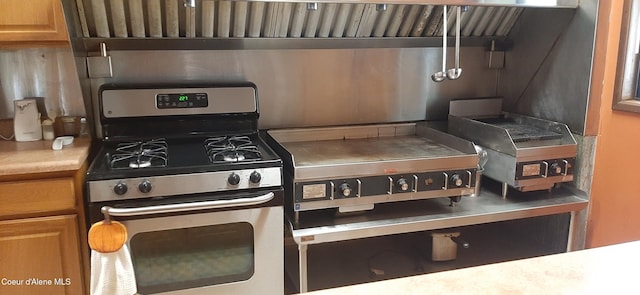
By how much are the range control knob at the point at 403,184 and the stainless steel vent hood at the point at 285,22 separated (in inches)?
29.0

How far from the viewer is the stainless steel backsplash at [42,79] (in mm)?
2182

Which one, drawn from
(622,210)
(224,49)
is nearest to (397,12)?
(224,49)

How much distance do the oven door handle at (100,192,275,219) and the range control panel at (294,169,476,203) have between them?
154mm

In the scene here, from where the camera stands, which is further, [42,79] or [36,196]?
[42,79]

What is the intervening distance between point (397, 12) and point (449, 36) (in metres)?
0.37

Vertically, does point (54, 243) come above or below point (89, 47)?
below

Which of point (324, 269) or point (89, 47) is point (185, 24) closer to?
point (89, 47)

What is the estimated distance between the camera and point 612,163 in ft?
7.81

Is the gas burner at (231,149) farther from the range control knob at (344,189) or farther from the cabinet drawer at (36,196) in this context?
the cabinet drawer at (36,196)

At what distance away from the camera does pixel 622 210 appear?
234 centimetres

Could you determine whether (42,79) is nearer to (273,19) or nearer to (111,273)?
(273,19)

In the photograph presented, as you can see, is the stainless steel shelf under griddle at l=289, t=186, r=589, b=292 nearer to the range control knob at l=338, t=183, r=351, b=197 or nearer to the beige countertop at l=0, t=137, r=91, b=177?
the range control knob at l=338, t=183, r=351, b=197

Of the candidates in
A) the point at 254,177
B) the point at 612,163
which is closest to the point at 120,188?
the point at 254,177

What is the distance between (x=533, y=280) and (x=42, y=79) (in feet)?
7.04
